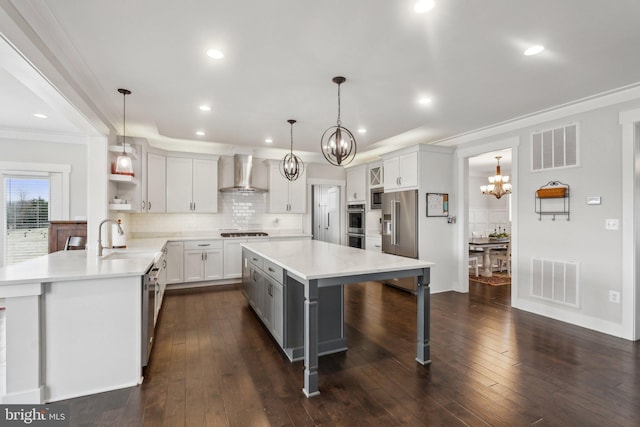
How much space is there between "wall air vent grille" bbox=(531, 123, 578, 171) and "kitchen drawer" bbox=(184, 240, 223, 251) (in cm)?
486

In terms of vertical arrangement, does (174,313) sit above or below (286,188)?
below

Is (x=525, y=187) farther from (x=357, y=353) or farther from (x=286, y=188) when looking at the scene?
(x=286, y=188)

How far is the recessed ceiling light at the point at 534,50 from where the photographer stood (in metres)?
2.33

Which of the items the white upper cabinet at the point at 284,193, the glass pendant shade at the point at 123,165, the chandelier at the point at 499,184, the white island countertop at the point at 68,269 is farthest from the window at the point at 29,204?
the chandelier at the point at 499,184

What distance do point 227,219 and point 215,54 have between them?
4004mm

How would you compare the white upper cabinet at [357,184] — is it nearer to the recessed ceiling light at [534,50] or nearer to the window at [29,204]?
the recessed ceiling light at [534,50]

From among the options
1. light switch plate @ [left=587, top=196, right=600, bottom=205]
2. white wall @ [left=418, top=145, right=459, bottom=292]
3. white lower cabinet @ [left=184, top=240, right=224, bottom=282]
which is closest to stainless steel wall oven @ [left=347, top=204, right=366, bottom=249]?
white wall @ [left=418, top=145, right=459, bottom=292]

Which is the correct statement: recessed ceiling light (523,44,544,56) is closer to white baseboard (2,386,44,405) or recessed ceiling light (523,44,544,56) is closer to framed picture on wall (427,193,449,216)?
framed picture on wall (427,193,449,216)

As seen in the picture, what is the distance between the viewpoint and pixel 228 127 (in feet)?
14.8

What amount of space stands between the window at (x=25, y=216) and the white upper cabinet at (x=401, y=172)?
18.3 feet

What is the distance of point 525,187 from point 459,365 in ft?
8.76

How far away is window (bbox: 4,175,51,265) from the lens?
467 centimetres

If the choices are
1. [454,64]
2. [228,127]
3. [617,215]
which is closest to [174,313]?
[228,127]

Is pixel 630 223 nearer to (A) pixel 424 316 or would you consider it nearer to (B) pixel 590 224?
(B) pixel 590 224
